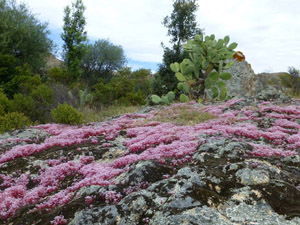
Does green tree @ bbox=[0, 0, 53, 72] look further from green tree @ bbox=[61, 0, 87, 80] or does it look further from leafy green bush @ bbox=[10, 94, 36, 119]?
leafy green bush @ bbox=[10, 94, 36, 119]

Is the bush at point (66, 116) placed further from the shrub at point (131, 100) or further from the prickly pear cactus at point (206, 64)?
the shrub at point (131, 100)

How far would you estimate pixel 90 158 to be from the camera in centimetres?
598

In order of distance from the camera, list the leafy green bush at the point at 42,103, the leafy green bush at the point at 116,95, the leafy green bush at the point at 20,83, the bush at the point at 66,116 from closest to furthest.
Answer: the bush at the point at 66,116
the leafy green bush at the point at 42,103
the leafy green bush at the point at 20,83
the leafy green bush at the point at 116,95

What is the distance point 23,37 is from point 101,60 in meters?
12.1

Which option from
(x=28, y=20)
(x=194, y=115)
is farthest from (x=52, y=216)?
(x=28, y=20)

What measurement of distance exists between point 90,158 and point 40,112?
10.0 m

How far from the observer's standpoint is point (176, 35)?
22.8m

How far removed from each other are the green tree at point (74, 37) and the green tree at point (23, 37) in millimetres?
2867

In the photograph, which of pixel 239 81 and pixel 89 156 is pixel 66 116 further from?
pixel 239 81

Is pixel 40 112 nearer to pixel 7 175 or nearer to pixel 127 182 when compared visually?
pixel 7 175

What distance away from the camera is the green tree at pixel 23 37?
90.0ft

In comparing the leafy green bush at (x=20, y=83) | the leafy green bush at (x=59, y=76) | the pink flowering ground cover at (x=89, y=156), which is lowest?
the pink flowering ground cover at (x=89, y=156)

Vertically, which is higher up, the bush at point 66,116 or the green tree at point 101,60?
the green tree at point 101,60

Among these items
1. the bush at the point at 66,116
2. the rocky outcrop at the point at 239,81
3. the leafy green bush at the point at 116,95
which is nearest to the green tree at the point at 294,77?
the rocky outcrop at the point at 239,81
